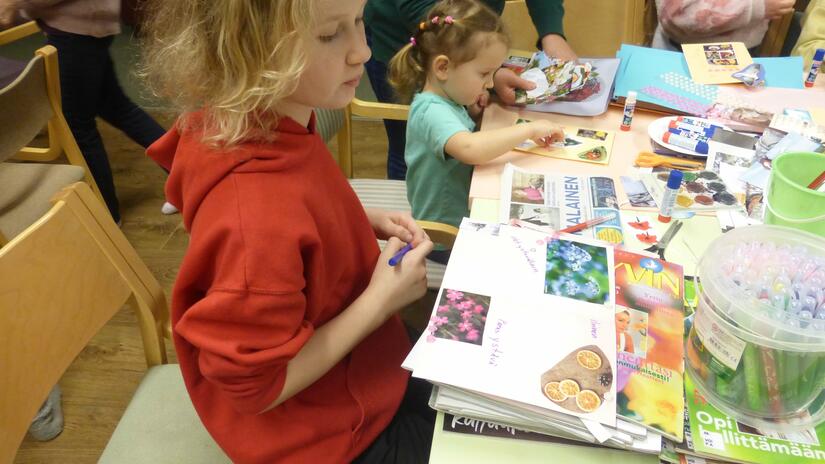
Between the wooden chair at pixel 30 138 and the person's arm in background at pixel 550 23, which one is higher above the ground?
the person's arm in background at pixel 550 23

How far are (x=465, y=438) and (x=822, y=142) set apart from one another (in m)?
1.02

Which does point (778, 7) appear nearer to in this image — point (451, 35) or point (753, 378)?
point (451, 35)

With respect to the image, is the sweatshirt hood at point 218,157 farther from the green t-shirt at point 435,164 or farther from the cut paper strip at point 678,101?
the cut paper strip at point 678,101

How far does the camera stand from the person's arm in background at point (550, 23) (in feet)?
5.37

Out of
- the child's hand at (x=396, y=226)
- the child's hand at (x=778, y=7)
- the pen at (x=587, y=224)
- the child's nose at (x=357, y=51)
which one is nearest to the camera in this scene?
the child's nose at (x=357, y=51)

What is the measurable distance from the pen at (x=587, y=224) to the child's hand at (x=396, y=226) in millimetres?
252

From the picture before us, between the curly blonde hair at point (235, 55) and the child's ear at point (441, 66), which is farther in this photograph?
the child's ear at point (441, 66)

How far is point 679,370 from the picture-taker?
68 cm

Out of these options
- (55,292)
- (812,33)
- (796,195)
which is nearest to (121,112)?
(55,292)

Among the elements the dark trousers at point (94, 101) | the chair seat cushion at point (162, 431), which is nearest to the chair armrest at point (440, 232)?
the chair seat cushion at point (162, 431)

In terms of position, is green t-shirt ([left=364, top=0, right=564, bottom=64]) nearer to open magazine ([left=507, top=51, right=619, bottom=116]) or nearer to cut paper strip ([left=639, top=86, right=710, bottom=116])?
open magazine ([left=507, top=51, right=619, bottom=116])

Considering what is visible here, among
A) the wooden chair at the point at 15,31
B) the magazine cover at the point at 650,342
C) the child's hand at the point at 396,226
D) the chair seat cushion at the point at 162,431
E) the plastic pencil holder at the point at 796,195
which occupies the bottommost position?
the chair seat cushion at the point at 162,431

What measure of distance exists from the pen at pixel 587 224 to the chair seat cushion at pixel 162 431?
2.15 feet

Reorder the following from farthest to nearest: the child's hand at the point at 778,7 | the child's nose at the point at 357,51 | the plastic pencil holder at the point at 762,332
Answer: the child's hand at the point at 778,7, the child's nose at the point at 357,51, the plastic pencil holder at the point at 762,332
